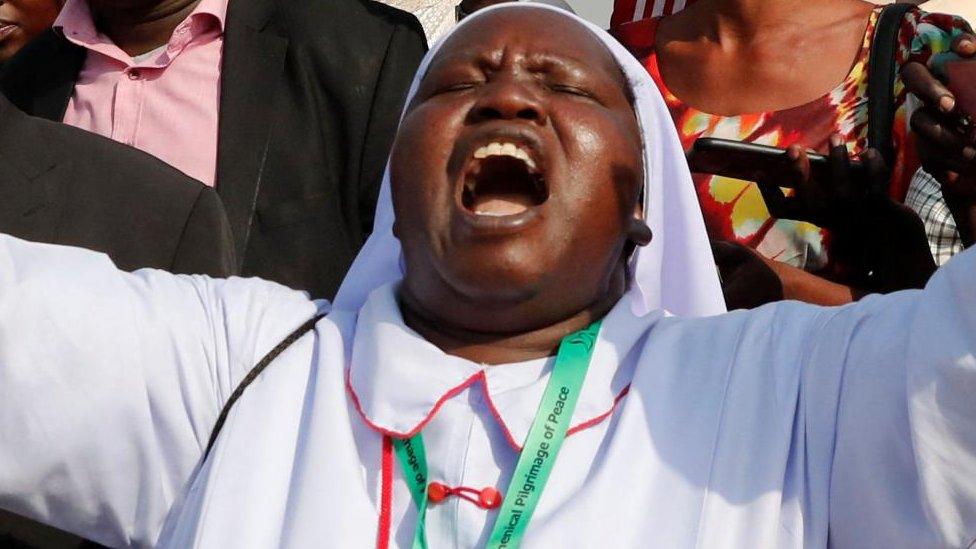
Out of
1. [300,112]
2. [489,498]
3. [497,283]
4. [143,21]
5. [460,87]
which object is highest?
[460,87]

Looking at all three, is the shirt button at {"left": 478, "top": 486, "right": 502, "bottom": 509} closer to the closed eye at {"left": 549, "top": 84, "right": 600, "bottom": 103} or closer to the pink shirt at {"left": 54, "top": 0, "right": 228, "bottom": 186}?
the closed eye at {"left": 549, "top": 84, "right": 600, "bottom": 103}

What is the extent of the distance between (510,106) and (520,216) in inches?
10.4

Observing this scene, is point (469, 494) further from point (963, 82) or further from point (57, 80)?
point (57, 80)

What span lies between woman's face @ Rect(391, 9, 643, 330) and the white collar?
0.39 feet

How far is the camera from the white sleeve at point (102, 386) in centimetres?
281

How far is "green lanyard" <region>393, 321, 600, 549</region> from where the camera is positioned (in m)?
2.77

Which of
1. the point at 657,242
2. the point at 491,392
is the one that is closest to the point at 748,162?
the point at 657,242

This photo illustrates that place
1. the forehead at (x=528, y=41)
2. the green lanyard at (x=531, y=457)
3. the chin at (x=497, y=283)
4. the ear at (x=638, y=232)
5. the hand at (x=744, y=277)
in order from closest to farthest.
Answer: the green lanyard at (x=531, y=457)
the chin at (x=497, y=283)
the ear at (x=638, y=232)
the forehead at (x=528, y=41)
the hand at (x=744, y=277)

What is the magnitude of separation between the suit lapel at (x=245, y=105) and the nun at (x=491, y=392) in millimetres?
879

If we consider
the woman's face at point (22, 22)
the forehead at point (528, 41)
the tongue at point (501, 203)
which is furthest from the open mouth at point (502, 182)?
the woman's face at point (22, 22)

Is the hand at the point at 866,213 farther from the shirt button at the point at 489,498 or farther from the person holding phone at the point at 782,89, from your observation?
the shirt button at the point at 489,498

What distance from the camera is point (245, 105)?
4.29 metres

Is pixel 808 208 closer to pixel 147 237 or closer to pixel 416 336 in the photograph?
pixel 416 336

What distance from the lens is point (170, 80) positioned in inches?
172
